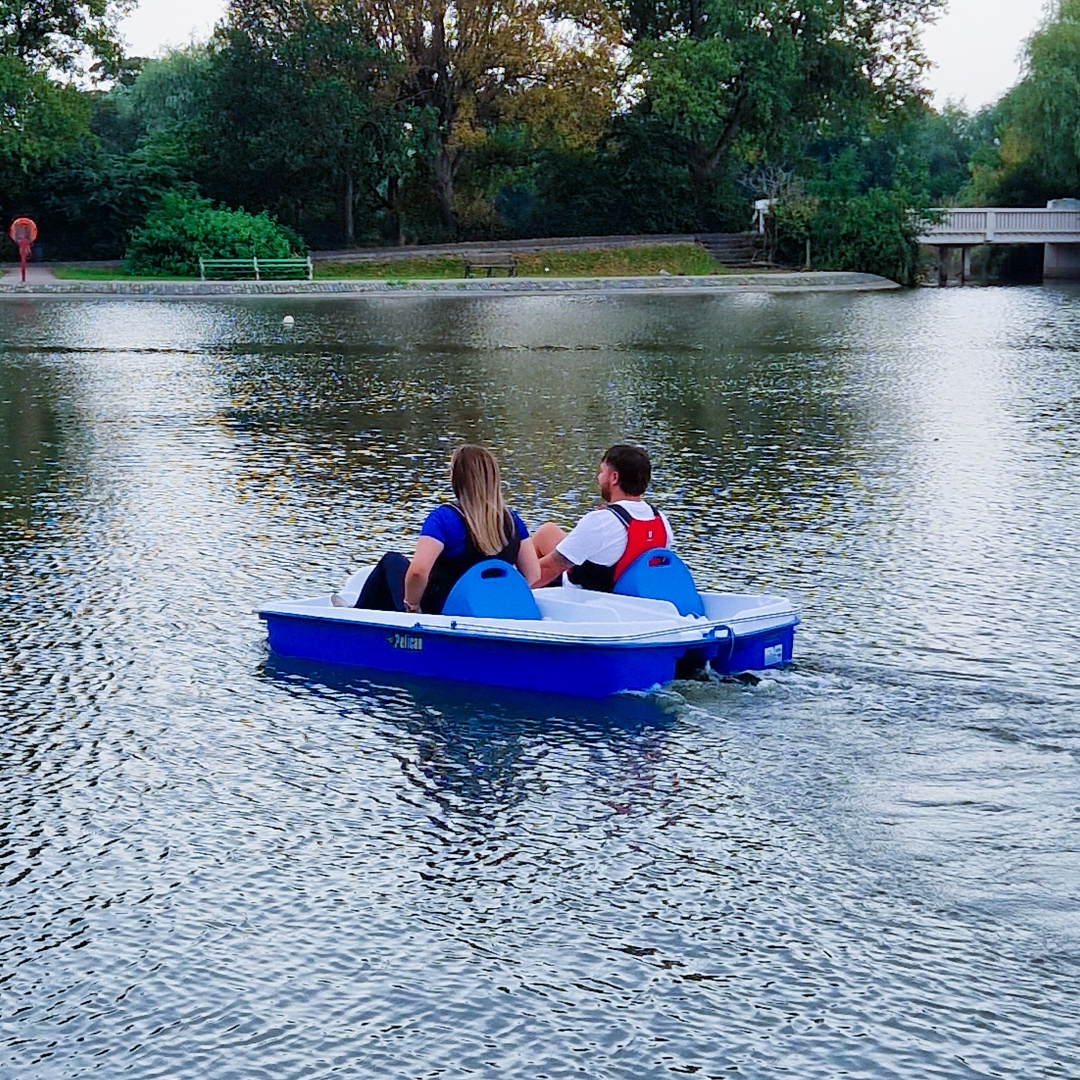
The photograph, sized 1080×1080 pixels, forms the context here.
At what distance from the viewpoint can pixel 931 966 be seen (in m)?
5.18

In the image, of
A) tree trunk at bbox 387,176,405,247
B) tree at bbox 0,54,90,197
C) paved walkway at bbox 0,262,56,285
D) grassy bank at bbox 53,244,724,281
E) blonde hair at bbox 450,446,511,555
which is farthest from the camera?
tree trunk at bbox 387,176,405,247

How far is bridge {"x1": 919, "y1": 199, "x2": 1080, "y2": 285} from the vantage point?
62.2 metres

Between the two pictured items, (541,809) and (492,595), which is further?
(492,595)

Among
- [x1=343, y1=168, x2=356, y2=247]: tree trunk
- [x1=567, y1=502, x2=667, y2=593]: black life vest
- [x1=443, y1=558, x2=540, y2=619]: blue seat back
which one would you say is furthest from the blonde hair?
[x1=343, y1=168, x2=356, y2=247]: tree trunk

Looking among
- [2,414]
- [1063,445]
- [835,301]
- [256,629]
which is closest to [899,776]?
[256,629]

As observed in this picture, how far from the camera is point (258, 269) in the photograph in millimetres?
48656

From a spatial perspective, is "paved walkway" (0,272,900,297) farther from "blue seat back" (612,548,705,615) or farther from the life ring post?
"blue seat back" (612,548,705,615)

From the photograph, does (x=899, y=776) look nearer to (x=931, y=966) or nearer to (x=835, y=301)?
(x=931, y=966)

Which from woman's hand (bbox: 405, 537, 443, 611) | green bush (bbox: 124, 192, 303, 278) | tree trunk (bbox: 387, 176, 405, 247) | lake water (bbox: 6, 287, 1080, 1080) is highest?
tree trunk (bbox: 387, 176, 405, 247)

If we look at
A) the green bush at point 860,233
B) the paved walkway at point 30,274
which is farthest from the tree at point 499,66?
the paved walkway at point 30,274

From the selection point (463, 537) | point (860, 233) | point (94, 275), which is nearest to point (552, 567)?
point (463, 537)

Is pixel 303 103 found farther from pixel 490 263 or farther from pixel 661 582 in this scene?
pixel 661 582

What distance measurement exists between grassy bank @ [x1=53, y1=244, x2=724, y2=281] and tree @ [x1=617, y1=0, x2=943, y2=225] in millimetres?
5255

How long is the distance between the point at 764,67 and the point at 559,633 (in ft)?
174
